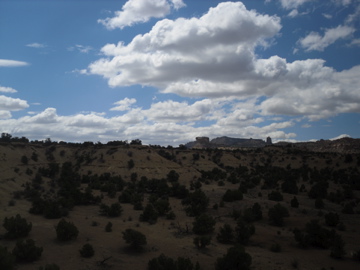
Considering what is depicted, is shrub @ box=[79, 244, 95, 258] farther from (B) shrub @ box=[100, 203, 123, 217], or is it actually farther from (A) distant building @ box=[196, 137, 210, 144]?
(A) distant building @ box=[196, 137, 210, 144]

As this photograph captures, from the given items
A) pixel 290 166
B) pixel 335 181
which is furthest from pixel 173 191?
pixel 290 166

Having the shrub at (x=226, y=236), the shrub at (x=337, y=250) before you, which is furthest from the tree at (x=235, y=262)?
the shrub at (x=337, y=250)

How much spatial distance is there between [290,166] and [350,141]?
70.3 meters

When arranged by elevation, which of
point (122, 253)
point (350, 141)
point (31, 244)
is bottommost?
point (122, 253)

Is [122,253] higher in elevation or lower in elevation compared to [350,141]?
lower

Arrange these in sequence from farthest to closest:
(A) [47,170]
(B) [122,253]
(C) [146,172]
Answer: (C) [146,172] < (A) [47,170] < (B) [122,253]

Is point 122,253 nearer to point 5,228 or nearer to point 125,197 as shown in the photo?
point 5,228

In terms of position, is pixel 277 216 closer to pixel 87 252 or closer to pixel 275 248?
pixel 275 248

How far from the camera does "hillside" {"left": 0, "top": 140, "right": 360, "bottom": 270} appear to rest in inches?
691

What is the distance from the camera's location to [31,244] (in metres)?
15.9

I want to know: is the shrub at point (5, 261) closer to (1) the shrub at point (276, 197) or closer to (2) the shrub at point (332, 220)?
(2) the shrub at point (332, 220)

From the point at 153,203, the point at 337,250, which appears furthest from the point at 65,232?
the point at 337,250

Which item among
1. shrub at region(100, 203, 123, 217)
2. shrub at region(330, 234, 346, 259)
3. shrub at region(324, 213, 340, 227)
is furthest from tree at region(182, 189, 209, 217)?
shrub at region(330, 234, 346, 259)

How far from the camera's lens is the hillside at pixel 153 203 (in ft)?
57.6
